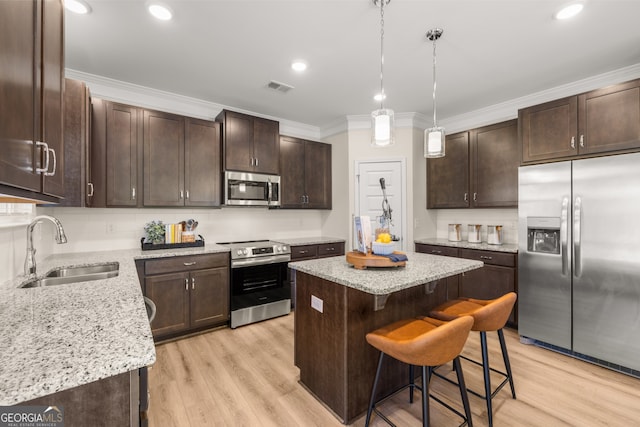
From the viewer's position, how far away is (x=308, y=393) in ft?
6.82

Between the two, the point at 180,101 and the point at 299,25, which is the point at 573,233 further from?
the point at 180,101

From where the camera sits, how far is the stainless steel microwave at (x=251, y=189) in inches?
136

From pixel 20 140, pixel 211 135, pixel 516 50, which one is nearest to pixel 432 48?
pixel 516 50

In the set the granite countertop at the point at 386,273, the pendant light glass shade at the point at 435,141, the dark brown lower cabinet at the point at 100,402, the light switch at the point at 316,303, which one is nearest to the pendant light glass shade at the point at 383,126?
the pendant light glass shade at the point at 435,141

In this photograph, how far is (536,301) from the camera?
2.82 meters

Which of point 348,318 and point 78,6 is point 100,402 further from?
point 78,6

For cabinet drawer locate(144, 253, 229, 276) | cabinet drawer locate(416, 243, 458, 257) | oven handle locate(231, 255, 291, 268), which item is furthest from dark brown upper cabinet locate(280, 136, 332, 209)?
cabinet drawer locate(416, 243, 458, 257)

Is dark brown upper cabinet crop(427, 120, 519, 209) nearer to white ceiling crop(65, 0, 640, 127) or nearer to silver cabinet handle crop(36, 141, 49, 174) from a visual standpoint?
white ceiling crop(65, 0, 640, 127)

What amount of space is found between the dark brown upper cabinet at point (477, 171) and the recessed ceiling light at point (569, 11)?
145 cm

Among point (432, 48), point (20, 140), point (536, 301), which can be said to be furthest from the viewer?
point (536, 301)

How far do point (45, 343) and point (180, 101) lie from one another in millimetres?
3266

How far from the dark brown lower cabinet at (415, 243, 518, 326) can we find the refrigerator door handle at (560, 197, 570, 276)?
1.64 ft

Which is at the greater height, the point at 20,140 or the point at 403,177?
the point at 403,177

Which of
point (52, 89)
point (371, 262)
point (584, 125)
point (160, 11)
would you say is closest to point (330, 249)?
point (371, 262)
